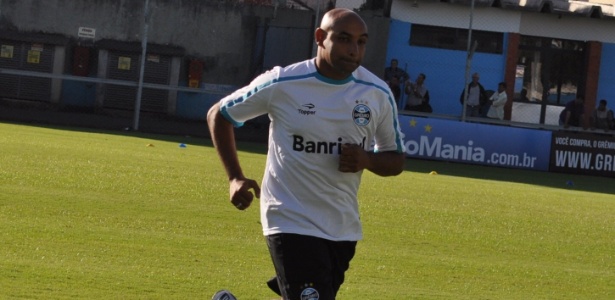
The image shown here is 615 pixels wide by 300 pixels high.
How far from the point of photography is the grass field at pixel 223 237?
→ 8859mm

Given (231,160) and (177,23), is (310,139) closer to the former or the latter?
(231,160)

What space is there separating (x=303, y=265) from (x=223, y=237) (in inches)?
214

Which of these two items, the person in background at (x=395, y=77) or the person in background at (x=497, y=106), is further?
the person in background at (x=395, y=77)

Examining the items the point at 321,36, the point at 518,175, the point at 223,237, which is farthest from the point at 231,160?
the point at 518,175

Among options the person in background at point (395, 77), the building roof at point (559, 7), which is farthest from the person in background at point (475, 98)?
the building roof at point (559, 7)

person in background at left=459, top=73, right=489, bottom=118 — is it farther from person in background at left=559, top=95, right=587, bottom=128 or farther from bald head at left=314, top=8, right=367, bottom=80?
bald head at left=314, top=8, right=367, bottom=80

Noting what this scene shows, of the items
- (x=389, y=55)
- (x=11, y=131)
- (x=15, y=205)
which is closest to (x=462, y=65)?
(x=389, y=55)

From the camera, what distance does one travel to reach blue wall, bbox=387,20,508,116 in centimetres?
3381

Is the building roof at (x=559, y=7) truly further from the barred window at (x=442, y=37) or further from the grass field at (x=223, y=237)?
the grass field at (x=223, y=237)

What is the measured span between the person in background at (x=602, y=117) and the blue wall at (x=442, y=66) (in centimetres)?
356

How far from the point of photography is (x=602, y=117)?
32094 mm

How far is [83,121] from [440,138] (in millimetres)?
9567

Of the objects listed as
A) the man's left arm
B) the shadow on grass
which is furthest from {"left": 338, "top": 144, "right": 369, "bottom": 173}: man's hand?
the shadow on grass

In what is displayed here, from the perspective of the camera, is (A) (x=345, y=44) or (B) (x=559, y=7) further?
(B) (x=559, y=7)
